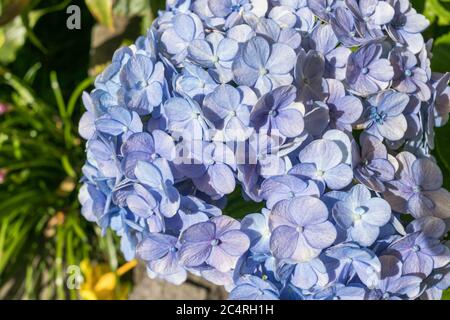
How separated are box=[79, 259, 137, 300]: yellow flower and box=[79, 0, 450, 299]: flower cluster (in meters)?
0.71

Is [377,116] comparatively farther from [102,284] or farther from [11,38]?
[11,38]

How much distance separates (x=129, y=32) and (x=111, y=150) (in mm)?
989

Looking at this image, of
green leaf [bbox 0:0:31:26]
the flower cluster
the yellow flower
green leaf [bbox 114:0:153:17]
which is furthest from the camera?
green leaf [bbox 114:0:153:17]

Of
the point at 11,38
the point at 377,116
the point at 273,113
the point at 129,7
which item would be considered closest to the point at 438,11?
the point at 377,116

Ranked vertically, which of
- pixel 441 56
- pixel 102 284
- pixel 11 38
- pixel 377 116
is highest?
pixel 377 116

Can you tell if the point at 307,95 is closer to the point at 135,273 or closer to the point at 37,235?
the point at 135,273

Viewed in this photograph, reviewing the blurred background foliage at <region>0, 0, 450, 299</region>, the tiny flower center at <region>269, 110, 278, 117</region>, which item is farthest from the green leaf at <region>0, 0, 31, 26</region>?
the tiny flower center at <region>269, 110, 278, 117</region>

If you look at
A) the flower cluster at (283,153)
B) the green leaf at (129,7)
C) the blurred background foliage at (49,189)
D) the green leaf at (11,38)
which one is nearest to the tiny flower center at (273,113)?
the flower cluster at (283,153)

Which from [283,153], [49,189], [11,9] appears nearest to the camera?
[283,153]

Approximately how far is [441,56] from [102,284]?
964 mm

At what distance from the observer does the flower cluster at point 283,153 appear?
67 cm

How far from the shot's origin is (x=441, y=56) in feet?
3.58

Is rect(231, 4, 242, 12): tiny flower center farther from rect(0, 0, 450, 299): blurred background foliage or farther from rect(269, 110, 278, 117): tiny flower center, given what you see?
rect(0, 0, 450, 299): blurred background foliage

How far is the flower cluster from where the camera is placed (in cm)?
67
